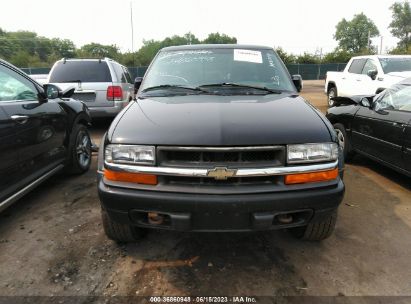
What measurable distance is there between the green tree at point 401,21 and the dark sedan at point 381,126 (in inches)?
3678

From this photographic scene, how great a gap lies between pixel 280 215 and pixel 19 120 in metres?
2.59

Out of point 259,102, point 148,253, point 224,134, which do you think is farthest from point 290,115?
point 148,253

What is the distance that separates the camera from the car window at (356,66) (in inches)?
418

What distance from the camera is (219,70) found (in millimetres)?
3668

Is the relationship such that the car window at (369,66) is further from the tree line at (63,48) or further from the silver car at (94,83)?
the tree line at (63,48)

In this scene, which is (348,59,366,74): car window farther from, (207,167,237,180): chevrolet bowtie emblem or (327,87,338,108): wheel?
(207,167,237,180): chevrolet bowtie emblem

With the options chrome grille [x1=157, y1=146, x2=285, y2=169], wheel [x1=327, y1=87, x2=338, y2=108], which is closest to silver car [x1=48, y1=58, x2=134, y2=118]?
chrome grille [x1=157, y1=146, x2=285, y2=169]

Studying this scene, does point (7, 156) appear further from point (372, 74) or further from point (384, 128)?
point (372, 74)

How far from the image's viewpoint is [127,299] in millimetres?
2420

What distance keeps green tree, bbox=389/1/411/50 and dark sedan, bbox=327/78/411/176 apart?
9343 centimetres

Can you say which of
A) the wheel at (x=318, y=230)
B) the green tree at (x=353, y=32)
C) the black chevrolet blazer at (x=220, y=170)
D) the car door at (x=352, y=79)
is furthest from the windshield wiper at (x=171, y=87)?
the green tree at (x=353, y=32)

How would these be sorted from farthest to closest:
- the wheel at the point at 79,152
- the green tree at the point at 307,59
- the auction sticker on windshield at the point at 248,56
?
the green tree at the point at 307,59 → the wheel at the point at 79,152 → the auction sticker on windshield at the point at 248,56

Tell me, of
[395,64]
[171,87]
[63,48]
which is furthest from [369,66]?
[63,48]

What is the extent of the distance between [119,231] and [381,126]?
12.0 ft
